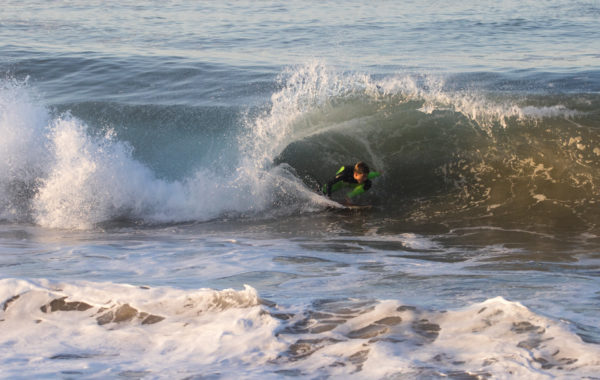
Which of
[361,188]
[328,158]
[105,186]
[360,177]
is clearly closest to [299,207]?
[361,188]

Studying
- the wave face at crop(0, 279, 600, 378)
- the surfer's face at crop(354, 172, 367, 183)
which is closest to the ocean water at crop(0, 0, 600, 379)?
the wave face at crop(0, 279, 600, 378)

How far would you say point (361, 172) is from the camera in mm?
8523

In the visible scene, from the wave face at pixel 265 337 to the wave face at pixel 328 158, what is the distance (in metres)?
4.33

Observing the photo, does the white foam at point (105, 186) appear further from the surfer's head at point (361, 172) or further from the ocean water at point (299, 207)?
the surfer's head at point (361, 172)

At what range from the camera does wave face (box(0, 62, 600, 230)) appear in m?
9.20

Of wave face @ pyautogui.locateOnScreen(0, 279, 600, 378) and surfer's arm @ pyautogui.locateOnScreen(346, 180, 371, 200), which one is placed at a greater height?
wave face @ pyautogui.locateOnScreen(0, 279, 600, 378)

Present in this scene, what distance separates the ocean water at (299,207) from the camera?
403cm

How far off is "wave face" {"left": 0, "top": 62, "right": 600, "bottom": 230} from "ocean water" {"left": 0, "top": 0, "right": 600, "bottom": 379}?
0.12ft

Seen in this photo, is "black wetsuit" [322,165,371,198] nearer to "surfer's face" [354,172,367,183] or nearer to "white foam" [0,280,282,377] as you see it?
"surfer's face" [354,172,367,183]

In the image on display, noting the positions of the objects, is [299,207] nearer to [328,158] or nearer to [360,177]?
[360,177]

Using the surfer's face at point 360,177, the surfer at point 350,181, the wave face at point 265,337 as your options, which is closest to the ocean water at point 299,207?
the wave face at point 265,337

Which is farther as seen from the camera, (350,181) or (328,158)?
(328,158)

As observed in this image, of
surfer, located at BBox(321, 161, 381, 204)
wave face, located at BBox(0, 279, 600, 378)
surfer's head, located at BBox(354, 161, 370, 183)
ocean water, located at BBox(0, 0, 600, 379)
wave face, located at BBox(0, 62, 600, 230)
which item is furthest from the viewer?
wave face, located at BBox(0, 62, 600, 230)

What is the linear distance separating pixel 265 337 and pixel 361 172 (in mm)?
4667
